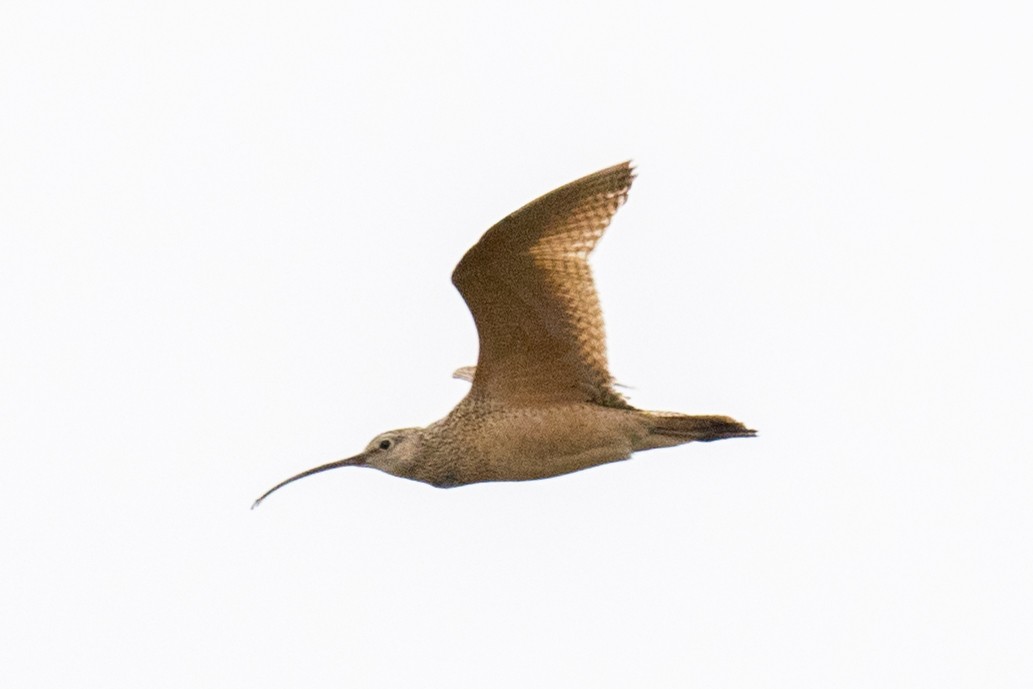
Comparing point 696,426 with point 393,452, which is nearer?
point 696,426

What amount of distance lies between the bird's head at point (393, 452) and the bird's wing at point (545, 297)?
0.67m

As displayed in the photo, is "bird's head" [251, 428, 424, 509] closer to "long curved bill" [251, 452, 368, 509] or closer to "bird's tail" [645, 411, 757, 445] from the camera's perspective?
"long curved bill" [251, 452, 368, 509]

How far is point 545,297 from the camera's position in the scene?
53.0 ft

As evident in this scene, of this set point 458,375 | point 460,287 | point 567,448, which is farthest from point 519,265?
point 458,375

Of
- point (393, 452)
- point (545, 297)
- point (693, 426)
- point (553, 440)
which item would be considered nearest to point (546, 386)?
point (553, 440)

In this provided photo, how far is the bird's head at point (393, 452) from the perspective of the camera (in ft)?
55.6

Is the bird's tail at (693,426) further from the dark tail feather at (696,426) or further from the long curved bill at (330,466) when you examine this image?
the long curved bill at (330,466)

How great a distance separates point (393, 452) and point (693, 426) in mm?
2253

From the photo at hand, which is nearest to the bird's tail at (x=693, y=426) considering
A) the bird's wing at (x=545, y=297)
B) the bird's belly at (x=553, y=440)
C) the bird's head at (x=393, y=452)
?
the bird's belly at (x=553, y=440)

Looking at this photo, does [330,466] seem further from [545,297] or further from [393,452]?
[545,297]

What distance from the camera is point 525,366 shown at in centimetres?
1648

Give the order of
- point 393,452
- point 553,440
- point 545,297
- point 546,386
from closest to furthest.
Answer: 1. point 545,297
2. point 553,440
3. point 546,386
4. point 393,452

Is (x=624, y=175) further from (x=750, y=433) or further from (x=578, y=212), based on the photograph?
(x=750, y=433)

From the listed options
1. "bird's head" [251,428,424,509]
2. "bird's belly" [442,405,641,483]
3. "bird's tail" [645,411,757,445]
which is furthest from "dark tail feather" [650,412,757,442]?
"bird's head" [251,428,424,509]
